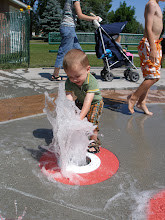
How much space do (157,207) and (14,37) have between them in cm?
775

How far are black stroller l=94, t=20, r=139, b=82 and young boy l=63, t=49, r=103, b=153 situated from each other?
338 cm

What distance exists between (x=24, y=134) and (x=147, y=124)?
5.23 feet

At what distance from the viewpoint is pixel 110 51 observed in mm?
5992

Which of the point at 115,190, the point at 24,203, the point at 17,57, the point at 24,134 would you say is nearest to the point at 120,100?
the point at 24,134

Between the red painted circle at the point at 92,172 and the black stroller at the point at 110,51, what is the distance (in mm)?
3804

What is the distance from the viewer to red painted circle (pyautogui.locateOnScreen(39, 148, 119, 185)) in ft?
6.66

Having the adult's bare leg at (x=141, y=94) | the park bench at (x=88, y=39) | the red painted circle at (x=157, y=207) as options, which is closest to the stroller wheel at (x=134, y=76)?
the adult's bare leg at (x=141, y=94)

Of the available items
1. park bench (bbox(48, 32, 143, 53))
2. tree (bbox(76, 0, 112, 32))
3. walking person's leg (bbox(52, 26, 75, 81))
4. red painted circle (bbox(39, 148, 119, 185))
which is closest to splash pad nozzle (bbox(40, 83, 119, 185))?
red painted circle (bbox(39, 148, 119, 185))

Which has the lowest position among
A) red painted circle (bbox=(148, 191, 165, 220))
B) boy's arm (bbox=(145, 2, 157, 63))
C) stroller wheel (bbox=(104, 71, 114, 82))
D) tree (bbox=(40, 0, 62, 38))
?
red painted circle (bbox=(148, 191, 165, 220))

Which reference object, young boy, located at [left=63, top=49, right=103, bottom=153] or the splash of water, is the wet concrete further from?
young boy, located at [left=63, top=49, right=103, bottom=153]

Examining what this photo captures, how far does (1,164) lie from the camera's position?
7.37 feet

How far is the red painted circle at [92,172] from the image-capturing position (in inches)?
79.9

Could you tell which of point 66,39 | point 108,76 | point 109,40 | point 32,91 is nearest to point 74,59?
point 32,91

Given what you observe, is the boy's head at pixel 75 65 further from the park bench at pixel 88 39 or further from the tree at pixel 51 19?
the tree at pixel 51 19
